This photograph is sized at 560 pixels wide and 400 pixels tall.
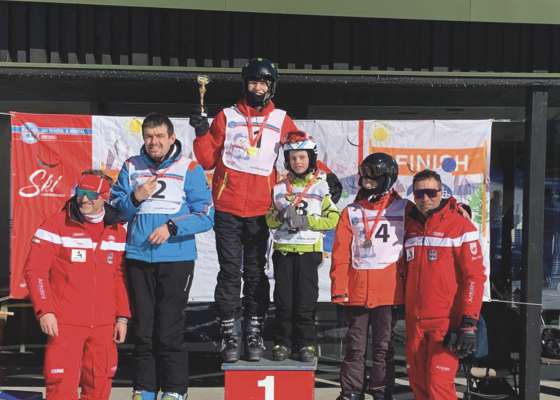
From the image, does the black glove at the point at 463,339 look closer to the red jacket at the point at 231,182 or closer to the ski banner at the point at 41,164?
the red jacket at the point at 231,182

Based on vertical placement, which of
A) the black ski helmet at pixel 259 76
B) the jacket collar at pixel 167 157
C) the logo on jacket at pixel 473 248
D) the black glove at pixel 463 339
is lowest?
the black glove at pixel 463 339

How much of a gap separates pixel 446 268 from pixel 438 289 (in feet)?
0.48

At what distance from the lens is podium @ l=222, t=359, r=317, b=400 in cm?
452

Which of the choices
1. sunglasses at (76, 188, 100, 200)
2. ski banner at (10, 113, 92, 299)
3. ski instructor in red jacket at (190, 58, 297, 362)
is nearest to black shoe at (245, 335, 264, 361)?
ski instructor in red jacket at (190, 58, 297, 362)

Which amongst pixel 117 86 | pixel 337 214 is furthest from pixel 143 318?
pixel 117 86

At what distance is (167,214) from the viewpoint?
14.5 ft

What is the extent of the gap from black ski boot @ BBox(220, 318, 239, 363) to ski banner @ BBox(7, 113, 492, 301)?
141 centimetres

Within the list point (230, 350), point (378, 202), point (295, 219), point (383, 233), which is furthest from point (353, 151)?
point (230, 350)

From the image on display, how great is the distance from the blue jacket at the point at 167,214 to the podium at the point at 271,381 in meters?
0.86

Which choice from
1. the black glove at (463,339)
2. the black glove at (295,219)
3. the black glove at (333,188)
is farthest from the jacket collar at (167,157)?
the black glove at (463,339)

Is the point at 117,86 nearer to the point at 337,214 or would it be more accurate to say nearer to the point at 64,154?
the point at 64,154

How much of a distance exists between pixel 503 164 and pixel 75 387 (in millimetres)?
4593

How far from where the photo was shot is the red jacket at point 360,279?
4504mm

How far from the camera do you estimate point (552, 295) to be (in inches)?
264
